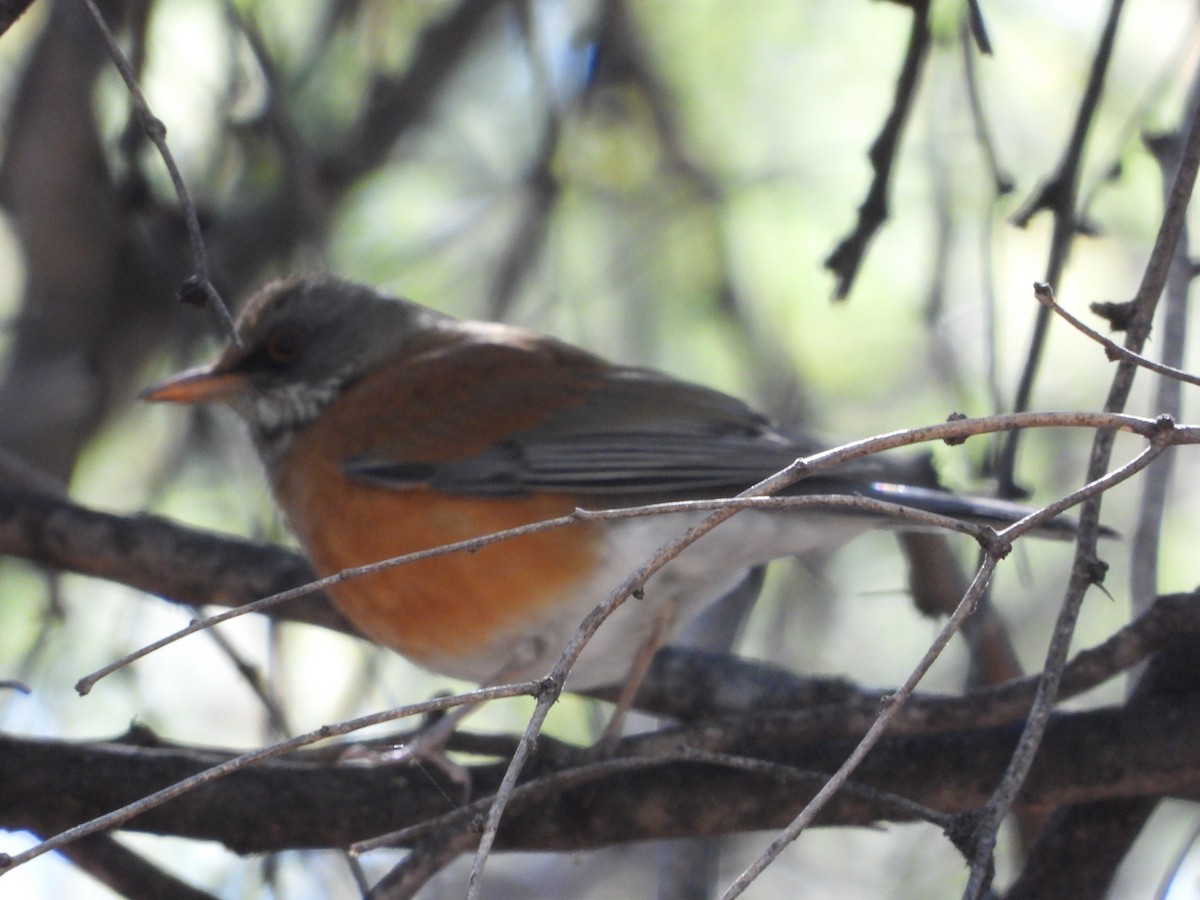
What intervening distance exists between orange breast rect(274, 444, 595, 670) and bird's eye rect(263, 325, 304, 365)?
2.61ft

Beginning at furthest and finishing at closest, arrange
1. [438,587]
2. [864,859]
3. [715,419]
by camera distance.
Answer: [864,859] → [715,419] → [438,587]

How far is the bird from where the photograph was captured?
427 cm

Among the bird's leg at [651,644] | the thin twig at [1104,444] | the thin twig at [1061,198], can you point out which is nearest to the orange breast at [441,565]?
the bird's leg at [651,644]

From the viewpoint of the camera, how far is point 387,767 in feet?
12.5

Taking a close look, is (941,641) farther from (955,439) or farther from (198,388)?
(198,388)

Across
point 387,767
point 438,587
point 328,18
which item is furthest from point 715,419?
point 328,18

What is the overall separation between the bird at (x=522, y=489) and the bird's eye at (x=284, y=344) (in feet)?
0.21

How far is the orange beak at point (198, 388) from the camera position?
15.7 feet

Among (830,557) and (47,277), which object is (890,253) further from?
(47,277)

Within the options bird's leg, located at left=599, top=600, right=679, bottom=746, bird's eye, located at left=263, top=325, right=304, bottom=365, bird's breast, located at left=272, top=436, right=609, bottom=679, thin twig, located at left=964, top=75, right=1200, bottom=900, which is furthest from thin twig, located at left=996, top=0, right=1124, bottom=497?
bird's eye, located at left=263, top=325, right=304, bottom=365

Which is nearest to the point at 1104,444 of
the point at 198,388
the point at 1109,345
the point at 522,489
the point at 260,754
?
the point at 1109,345

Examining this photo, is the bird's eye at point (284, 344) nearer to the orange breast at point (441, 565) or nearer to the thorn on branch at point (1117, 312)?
the orange breast at point (441, 565)

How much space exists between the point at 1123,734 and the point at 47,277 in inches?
165

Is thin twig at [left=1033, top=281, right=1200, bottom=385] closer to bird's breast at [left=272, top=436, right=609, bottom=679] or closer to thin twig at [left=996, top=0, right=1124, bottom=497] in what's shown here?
thin twig at [left=996, top=0, right=1124, bottom=497]
